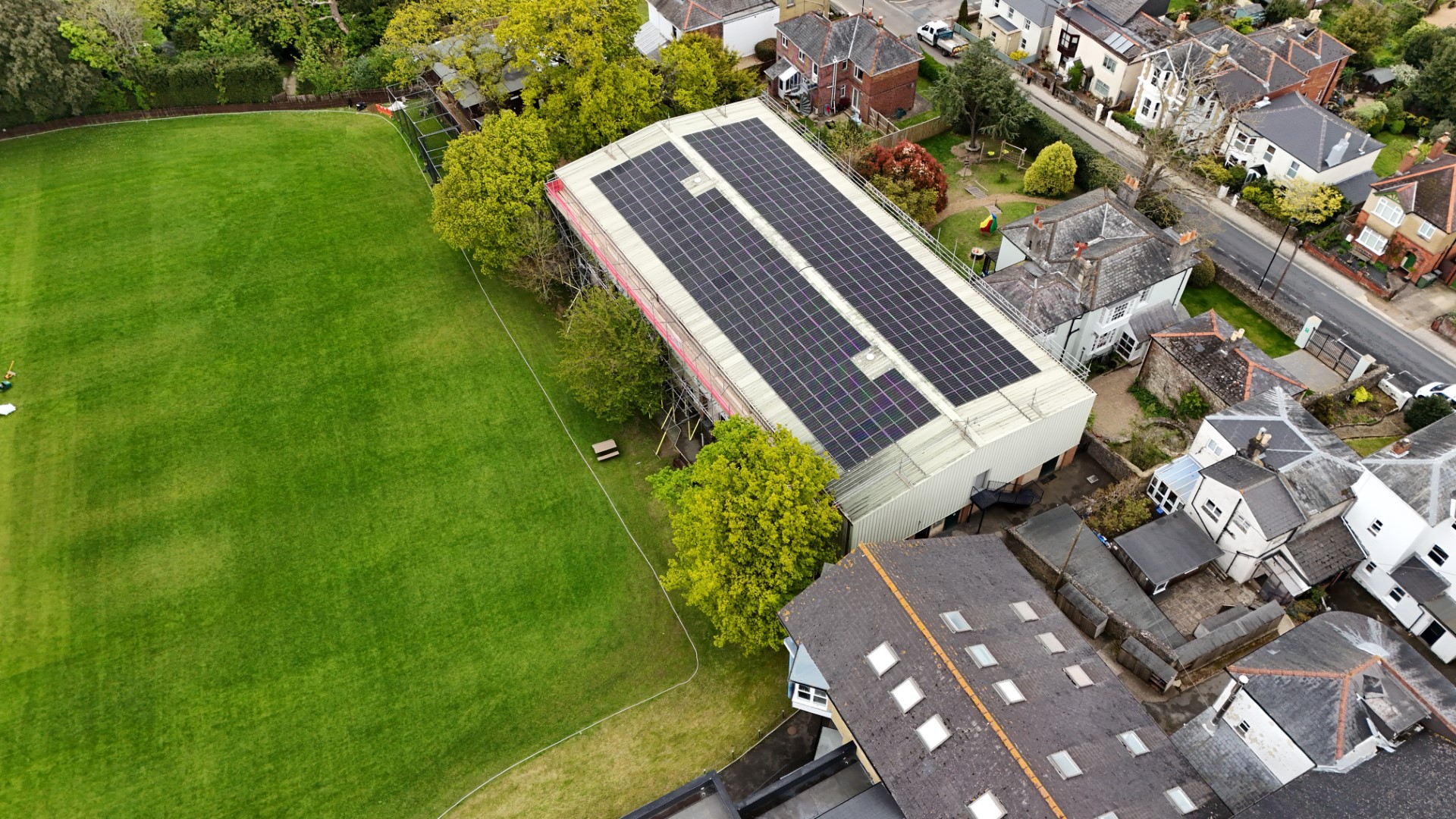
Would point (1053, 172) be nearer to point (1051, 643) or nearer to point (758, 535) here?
point (1051, 643)

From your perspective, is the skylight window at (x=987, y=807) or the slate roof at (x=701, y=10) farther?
the slate roof at (x=701, y=10)

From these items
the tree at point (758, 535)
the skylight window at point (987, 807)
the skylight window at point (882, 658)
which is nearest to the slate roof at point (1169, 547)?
the tree at point (758, 535)

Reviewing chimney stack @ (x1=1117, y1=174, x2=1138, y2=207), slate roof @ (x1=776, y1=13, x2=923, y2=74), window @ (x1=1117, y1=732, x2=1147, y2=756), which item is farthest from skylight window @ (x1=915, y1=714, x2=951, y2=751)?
slate roof @ (x1=776, y1=13, x2=923, y2=74)

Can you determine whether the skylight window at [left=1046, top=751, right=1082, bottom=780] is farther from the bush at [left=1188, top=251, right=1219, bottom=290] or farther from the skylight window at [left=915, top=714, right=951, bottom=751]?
the bush at [left=1188, top=251, right=1219, bottom=290]

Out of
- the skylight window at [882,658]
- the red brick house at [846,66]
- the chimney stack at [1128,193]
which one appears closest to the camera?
the skylight window at [882,658]

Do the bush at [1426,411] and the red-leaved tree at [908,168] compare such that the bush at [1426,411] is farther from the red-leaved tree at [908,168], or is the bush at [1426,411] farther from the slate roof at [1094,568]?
the red-leaved tree at [908,168]

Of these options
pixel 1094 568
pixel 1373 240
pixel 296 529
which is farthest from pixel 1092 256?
pixel 296 529
